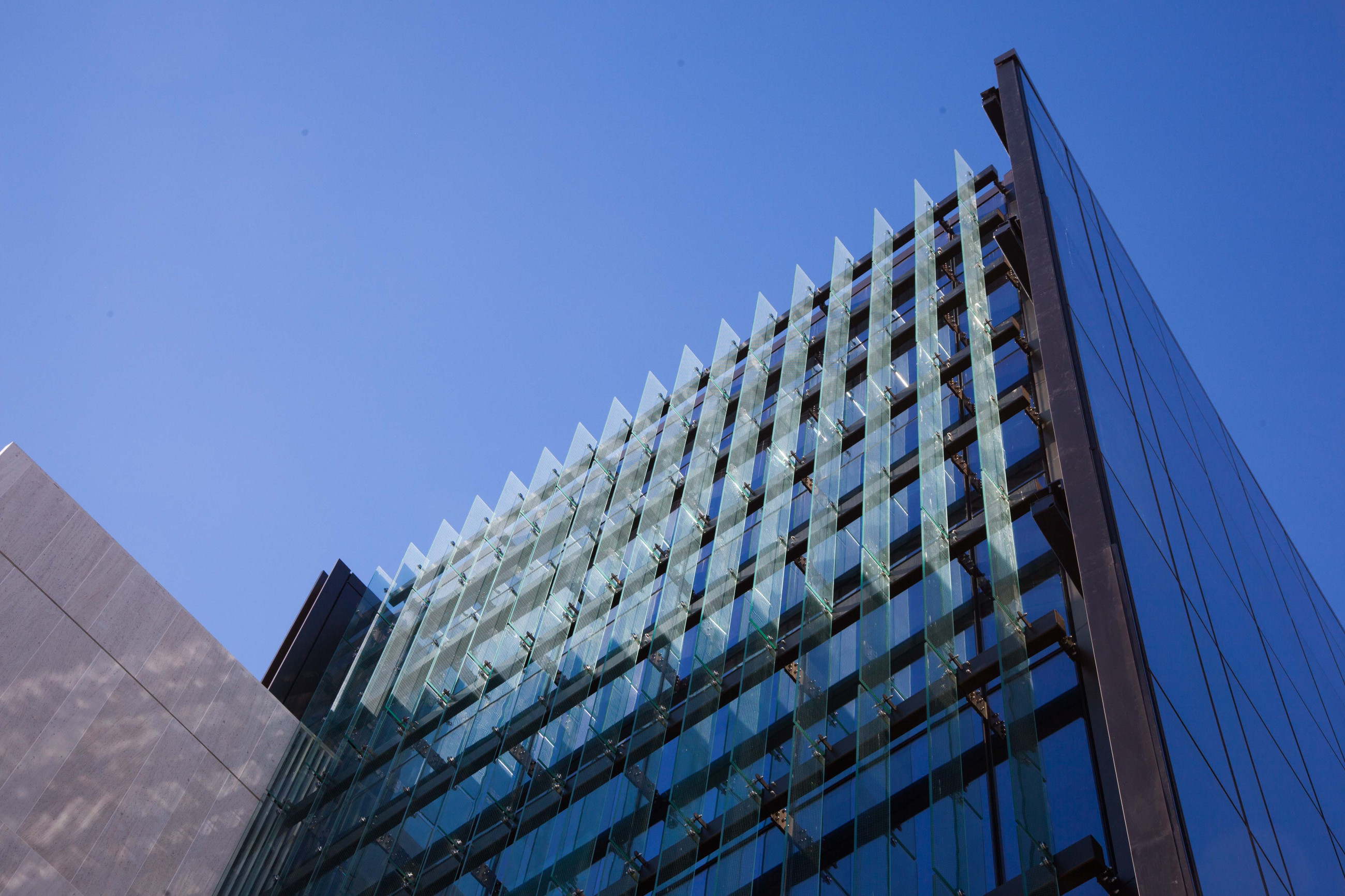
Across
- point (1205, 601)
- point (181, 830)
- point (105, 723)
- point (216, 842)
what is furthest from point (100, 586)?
point (1205, 601)

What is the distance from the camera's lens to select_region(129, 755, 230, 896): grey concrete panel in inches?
751

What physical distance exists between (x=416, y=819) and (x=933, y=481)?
8960 millimetres

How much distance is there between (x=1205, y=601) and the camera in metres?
16.5

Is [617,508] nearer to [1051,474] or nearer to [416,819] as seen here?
[416,819]

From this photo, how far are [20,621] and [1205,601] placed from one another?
17.1 m

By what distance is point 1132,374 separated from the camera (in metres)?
20.6

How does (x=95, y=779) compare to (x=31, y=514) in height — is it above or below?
below

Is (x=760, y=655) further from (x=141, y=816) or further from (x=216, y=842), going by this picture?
(x=141, y=816)

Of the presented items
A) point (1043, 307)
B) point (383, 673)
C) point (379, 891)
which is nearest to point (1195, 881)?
point (1043, 307)

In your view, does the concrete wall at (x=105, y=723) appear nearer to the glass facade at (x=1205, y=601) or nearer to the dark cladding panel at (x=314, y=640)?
the dark cladding panel at (x=314, y=640)

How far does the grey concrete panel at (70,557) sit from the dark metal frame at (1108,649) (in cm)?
1520

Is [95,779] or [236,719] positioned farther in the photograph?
[236,719]

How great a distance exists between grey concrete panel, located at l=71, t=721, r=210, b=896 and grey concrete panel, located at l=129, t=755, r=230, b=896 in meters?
0.09

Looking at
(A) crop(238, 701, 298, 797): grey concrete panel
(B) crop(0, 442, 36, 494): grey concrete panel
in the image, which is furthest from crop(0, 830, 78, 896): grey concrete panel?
(B) crop(0, 442, 36, 494): grey concrete panel
